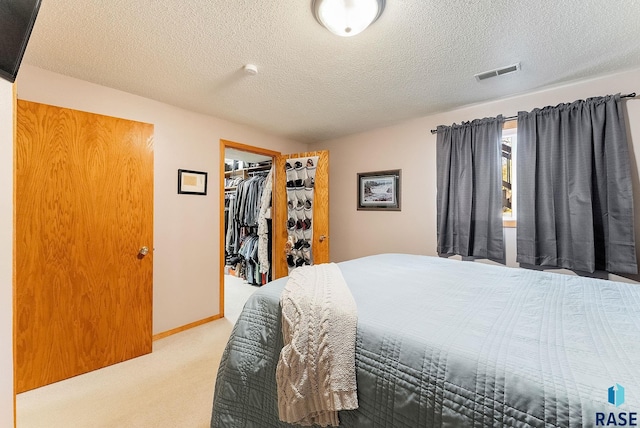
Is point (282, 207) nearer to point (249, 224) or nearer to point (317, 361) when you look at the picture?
point (249, 224)

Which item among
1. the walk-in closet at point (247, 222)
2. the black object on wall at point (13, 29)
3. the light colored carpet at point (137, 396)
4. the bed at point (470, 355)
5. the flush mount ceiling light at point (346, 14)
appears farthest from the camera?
the walk-in closet at point (247, 222)

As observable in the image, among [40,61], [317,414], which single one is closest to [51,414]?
[317,414]

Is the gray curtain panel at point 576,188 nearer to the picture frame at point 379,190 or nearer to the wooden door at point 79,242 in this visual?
the picture frame at point 379,190

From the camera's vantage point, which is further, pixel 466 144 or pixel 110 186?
pixel 466 144

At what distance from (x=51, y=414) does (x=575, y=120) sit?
412cm

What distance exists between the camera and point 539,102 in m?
2.27

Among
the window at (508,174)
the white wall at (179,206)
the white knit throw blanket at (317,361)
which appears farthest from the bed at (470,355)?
the white wall at (179,206)

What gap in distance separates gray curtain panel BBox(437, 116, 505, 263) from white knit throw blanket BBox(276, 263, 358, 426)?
199cm

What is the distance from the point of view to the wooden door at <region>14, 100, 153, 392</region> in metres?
1.77

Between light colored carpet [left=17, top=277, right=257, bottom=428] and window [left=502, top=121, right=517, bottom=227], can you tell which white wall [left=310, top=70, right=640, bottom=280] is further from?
light colored carpet [left=17, top=277, right=257, bottom=428]

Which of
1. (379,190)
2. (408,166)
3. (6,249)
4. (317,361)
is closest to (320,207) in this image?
(379,190)

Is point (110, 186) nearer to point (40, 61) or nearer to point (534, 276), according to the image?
point (40, 61)

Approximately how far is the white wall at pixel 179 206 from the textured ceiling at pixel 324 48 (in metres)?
0.16

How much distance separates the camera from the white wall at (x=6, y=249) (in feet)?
3.19
